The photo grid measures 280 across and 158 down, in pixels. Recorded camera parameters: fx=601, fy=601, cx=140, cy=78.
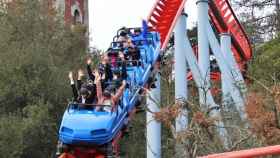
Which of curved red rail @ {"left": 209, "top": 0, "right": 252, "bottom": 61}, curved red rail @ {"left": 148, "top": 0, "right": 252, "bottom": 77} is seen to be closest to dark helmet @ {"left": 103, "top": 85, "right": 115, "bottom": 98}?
curved red rail @ {"left": 148, "top": 0, "right": 252, "bottom": 77}

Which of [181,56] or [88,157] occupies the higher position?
[181,56]

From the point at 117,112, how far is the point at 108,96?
0.99 ft

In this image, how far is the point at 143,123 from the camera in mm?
21172

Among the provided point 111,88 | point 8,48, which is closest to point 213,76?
point 8,48

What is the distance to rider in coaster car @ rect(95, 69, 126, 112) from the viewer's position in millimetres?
9672

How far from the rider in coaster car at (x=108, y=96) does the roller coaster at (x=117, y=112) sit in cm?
9

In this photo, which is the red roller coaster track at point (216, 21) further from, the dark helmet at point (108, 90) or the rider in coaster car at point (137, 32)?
the dark helmet at point (108, 90)

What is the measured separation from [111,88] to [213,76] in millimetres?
10993

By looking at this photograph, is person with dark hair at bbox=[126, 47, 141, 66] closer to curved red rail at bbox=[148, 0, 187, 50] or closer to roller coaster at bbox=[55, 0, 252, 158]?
roller coaster at bbox=[55, 0, 252, 158]

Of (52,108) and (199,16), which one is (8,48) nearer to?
(52,108)

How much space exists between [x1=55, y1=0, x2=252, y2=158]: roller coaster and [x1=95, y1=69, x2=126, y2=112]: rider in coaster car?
89mm

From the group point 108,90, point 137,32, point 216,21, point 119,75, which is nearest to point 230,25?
point 216,21

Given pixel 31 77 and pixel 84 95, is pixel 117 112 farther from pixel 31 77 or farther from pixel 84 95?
pixel 31 77

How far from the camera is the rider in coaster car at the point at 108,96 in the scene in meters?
9.67
